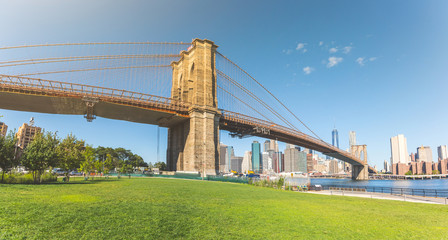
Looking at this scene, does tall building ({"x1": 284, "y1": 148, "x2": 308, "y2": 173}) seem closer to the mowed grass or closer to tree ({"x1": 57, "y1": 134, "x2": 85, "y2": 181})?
tree ({"x1": 57, "y1": 134, "x2": 85, "y2": 181})

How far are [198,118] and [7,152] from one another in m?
26.7

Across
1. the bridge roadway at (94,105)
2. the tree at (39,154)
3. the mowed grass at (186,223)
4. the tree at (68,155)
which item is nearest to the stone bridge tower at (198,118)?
the bridge roadway at (94,105)

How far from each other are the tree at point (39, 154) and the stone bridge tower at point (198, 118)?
2244 cm

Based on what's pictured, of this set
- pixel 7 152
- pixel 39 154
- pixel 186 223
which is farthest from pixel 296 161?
pixel 186 223

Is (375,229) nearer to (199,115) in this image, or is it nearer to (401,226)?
(401,226)

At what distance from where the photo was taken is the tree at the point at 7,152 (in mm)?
17297

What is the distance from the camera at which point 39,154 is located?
18.8 metres

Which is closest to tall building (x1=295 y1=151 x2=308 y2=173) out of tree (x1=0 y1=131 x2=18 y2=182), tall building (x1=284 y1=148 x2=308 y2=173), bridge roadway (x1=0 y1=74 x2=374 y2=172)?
tall building (x1=284 y1=148 x2=308 y2=173)

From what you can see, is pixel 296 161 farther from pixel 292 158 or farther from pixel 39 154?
pixel 39 154

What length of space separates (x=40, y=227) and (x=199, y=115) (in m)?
36.0

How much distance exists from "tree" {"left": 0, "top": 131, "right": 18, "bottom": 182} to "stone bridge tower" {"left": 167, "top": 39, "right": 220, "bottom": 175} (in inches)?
975

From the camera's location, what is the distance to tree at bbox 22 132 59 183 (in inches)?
732

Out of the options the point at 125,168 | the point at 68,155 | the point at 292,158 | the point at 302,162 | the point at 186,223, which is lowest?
the point at 302,162

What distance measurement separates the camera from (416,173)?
164m
